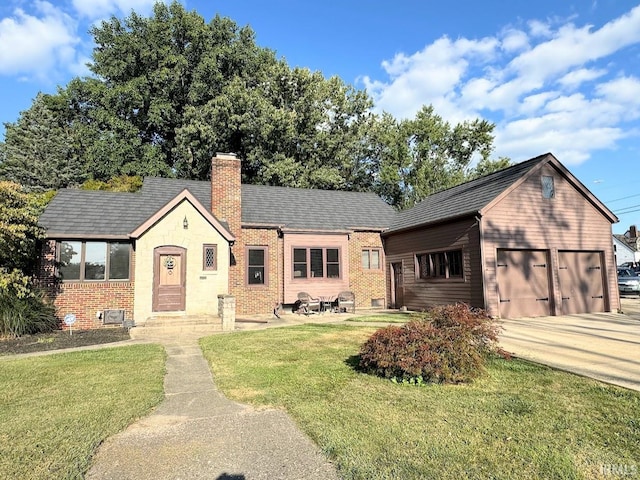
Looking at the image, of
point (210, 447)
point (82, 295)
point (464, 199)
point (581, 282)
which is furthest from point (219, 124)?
point (210, 447)

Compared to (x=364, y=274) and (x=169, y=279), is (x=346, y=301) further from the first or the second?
(x=169, y=279)

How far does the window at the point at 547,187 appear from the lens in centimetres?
1507

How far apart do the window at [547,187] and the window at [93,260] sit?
1588cm

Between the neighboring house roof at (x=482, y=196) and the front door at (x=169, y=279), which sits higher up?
the neighboring house roof at (x=482, y=196)

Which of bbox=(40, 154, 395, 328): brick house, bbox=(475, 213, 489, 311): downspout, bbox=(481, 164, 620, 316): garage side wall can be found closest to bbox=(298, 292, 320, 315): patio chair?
bbox=(40, 154, 395, 328): brick house

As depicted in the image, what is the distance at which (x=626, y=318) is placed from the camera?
13.5 m

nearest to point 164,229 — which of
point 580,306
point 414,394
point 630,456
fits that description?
point 414,394

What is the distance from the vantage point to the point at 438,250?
15680 millimetres

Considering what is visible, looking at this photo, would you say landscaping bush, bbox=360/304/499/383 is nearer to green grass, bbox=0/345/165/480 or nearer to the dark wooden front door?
green grass, bbox=0/345/165/480

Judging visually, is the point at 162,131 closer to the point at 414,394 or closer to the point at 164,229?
the point at 164,229

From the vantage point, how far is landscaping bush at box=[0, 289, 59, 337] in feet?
36.0

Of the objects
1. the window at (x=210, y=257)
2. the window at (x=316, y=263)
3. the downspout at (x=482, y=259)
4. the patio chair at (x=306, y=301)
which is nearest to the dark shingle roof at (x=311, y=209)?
the window at (x=316, y=263)

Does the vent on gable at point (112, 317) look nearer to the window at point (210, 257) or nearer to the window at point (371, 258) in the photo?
the window at point (210, 257)

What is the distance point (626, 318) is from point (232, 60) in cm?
3619
